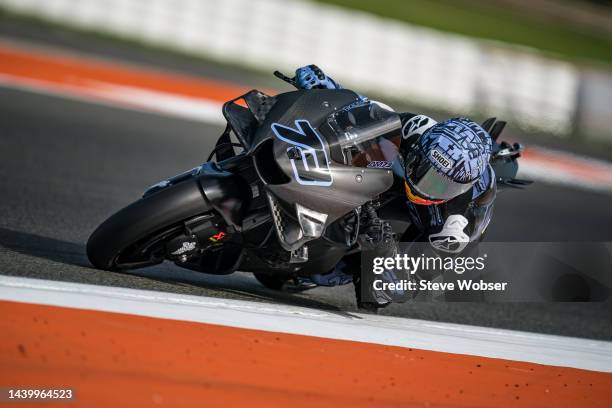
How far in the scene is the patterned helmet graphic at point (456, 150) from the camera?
4262 mm

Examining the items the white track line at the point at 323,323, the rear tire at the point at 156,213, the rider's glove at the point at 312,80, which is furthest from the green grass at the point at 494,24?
the rear tire at the point at 156,213

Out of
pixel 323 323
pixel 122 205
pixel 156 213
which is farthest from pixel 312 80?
pixel 122 205

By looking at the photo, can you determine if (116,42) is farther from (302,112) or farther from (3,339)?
(3,339)

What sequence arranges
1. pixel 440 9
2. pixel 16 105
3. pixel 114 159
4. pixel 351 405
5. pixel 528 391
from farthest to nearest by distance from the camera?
pixel 440 9
pixel 16 105
pixel 114 159
pixel 528 391
pixel 351 405

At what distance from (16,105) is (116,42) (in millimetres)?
4632

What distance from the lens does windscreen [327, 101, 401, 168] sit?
160 inches

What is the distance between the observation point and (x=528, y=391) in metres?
3.99

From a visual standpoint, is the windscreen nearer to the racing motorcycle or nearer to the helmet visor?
the racing motorcycle

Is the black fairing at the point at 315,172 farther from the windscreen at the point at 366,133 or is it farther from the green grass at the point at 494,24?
the green grass at the point at 494,24

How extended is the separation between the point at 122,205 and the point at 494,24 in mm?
15786

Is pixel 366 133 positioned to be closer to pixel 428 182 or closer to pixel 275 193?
pixel 428 182

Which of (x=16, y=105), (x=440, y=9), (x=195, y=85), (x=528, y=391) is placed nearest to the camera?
(x=528, y=391)

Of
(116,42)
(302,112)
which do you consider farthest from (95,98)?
(302,112)

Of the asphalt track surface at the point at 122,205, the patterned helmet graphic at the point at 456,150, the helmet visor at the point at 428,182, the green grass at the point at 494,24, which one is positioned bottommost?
the asphalt track surface at the point at 122,205
